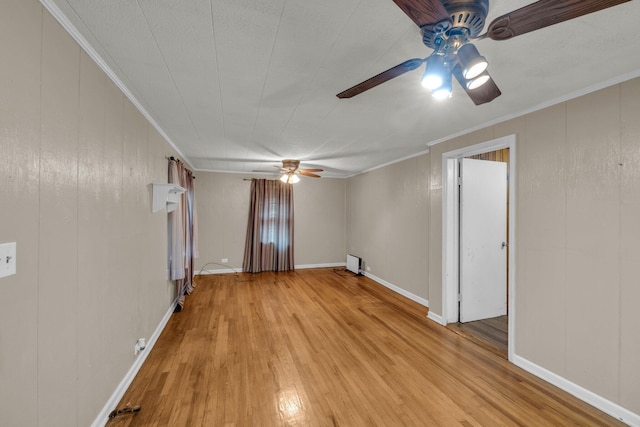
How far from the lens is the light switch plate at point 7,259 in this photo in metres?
0.92

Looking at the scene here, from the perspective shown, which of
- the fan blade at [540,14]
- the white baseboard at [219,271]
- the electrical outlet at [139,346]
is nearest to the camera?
the fan blade at [540,14]

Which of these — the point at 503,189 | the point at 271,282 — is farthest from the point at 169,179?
the point at 503,189

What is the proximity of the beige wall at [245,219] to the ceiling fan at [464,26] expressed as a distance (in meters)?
5.11

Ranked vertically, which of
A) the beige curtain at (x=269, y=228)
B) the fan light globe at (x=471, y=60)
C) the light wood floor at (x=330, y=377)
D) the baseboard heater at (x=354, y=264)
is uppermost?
the fan light globe at (x=471, y=60)

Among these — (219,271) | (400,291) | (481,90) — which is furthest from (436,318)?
(219,271)

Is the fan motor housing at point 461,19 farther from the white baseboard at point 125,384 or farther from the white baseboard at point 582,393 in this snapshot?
the white baseboard at point 125,384

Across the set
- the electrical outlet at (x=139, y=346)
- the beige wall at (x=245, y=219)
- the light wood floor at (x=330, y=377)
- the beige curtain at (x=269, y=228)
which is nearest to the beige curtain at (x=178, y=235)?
the light wood floor at (x=330, y=377)

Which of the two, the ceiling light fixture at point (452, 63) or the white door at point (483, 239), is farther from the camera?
the white door at point (483, 239)

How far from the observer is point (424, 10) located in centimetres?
94

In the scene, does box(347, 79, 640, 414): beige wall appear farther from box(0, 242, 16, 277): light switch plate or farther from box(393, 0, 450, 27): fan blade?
box(0, 242, 16, 277): light switch plate

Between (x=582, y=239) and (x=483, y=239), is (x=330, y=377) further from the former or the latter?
(x=483, y=239)

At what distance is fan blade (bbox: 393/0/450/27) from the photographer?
90 centimetres

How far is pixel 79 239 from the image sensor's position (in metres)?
1.41

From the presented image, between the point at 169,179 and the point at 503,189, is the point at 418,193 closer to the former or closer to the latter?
the point at 503,189
